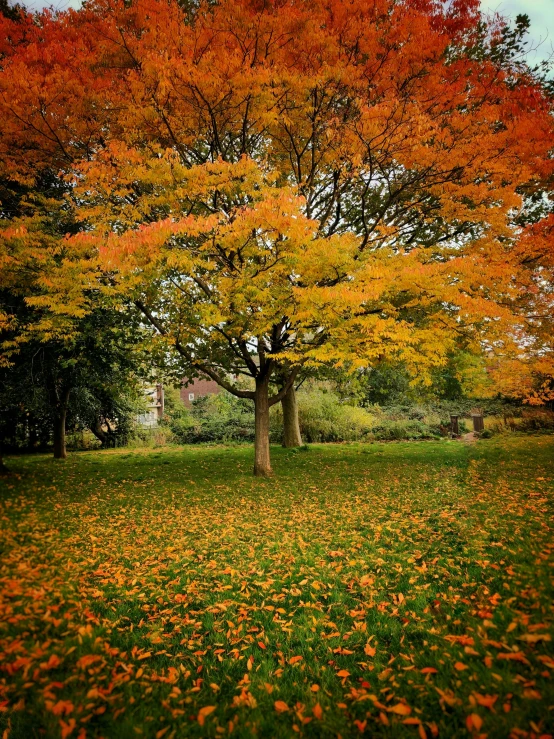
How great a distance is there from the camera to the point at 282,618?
139 inches

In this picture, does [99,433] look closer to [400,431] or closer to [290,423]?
[290,423]

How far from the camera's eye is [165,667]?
9.44 feet

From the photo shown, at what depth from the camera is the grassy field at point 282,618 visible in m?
2.32

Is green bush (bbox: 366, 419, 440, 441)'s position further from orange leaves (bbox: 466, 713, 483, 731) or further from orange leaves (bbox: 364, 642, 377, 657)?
orange leaves (bbox: 466, 713, 483, 731)

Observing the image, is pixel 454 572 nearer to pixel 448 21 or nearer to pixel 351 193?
pixel 448 21

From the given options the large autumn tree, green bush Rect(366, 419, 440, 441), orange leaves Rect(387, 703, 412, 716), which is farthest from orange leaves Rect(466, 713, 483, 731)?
green bush Rect(366, 419, 440, 441)

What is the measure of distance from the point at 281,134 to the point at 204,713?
9.81 meters

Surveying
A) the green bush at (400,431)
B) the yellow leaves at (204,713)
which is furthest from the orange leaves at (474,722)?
the green bush at (400,431)

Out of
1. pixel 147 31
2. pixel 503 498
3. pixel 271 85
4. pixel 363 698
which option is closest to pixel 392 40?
pixel 271 85

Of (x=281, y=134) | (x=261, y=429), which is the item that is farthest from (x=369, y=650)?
(x=281, y=134)

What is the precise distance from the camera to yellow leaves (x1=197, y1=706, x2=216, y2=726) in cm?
232

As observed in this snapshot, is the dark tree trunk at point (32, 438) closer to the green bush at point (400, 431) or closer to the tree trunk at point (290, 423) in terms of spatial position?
the tree trunk at point (290, 423)

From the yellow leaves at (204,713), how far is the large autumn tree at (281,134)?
551cm

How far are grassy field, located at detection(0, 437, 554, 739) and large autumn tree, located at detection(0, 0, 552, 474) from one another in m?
3.45
